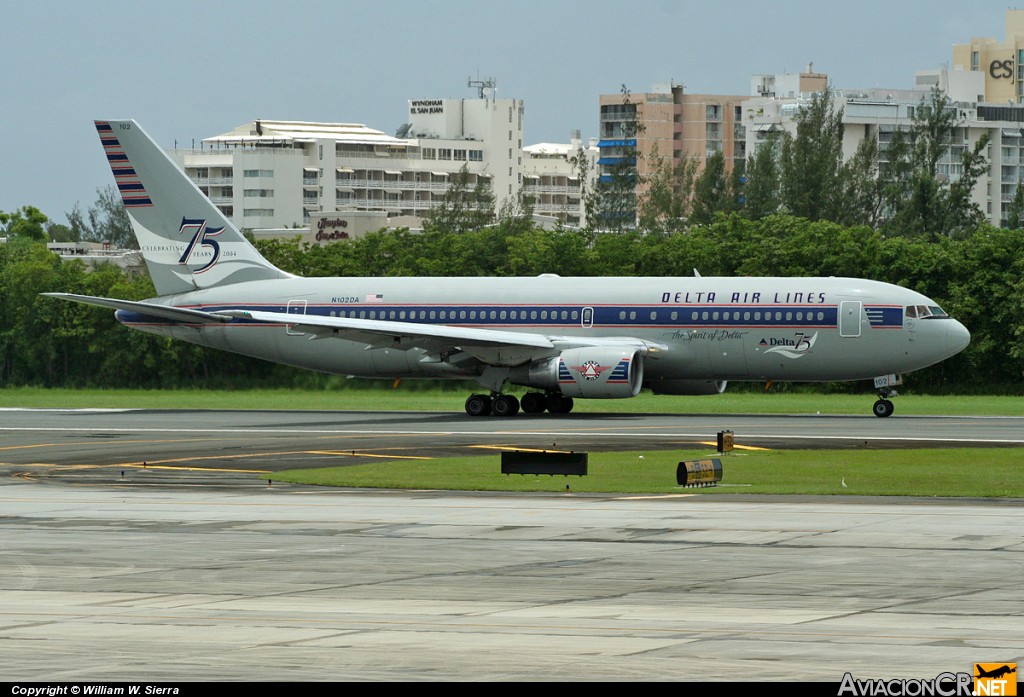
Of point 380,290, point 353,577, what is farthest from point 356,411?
point 353,577

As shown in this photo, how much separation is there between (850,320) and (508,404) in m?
11.5

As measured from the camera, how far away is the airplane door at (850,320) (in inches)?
2053

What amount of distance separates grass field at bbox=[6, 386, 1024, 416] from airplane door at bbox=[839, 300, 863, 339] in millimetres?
4602

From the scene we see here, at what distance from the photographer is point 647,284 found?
54.6 m

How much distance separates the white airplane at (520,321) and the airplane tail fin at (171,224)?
0.05 m

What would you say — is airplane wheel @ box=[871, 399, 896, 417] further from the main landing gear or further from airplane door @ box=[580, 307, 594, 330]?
the main landing gear

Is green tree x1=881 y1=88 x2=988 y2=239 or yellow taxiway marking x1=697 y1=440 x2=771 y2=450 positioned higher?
green tree x1=881 y1=88 x2=988 y2=239

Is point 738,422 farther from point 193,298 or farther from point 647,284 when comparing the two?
point 193,298

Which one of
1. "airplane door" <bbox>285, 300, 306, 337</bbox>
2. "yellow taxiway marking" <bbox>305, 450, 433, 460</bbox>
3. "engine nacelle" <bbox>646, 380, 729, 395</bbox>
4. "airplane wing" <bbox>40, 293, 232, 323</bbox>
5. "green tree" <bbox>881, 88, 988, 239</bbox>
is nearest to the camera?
"yellow taxiway marking" <bbox>305, 450, 433, 460</bbox>

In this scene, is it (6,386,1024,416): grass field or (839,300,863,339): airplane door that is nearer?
(839,300,863,339): airplane door

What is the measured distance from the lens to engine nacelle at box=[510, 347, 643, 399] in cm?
5116

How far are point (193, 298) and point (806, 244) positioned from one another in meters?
32.2

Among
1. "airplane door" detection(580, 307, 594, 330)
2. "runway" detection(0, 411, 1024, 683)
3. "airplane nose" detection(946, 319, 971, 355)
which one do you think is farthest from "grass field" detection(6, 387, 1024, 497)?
"airplane door" detection(580, 307, 594, 330)

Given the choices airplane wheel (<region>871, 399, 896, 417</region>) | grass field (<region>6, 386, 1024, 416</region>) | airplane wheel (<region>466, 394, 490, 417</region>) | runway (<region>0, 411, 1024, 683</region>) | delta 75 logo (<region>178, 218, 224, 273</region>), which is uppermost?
delta 75 logo (<region>178, 218, 224, 273</region>)
